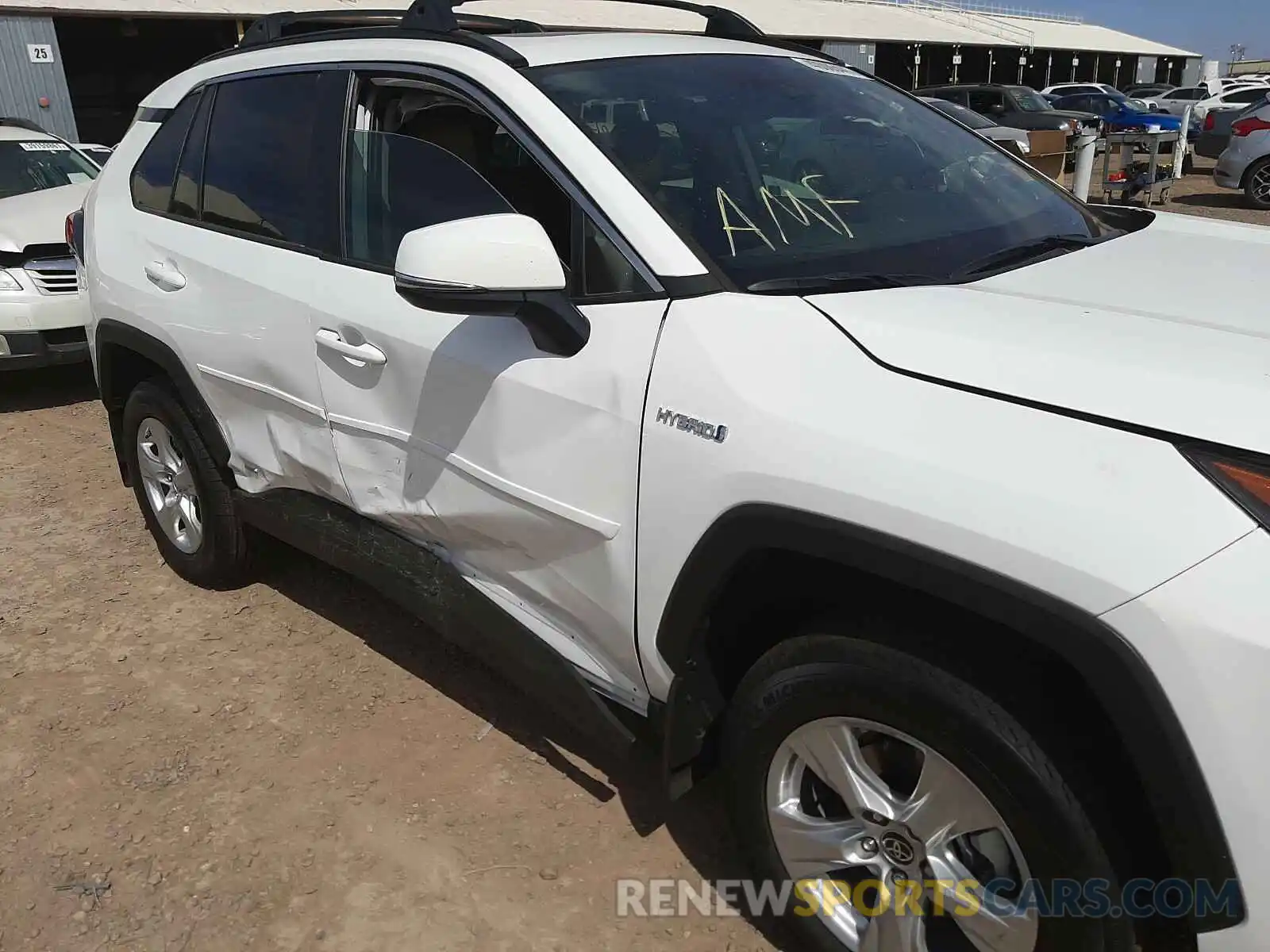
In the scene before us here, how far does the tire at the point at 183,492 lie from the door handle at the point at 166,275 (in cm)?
42

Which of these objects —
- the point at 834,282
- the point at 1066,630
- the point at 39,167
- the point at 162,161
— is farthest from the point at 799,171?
the point at 39,167

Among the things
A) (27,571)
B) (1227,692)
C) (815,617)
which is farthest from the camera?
(27,571)

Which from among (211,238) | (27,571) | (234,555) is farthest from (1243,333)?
(27,571)

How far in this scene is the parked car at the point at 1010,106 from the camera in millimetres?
16797

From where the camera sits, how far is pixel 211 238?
3100 mm

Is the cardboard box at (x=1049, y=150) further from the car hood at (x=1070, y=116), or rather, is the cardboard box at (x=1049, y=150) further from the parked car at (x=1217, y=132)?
the car hood at (x=1070, y=116)

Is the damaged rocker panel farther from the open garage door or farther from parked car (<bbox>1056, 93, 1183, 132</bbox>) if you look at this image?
the open garage door

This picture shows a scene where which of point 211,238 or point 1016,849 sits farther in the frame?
point 211,238

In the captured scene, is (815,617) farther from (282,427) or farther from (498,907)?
(282,427)

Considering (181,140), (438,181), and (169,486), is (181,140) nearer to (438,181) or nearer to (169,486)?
(169,486)

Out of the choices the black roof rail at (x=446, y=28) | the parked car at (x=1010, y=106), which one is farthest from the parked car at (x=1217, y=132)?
the black roof rail at (x=446, y=28)

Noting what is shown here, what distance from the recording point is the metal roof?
58.5ft

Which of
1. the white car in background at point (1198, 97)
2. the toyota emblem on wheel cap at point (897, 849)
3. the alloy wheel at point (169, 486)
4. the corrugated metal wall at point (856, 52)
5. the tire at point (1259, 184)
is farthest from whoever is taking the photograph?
the corrugated metal wall at point (856, 52)

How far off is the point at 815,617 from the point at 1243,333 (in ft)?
2.84
